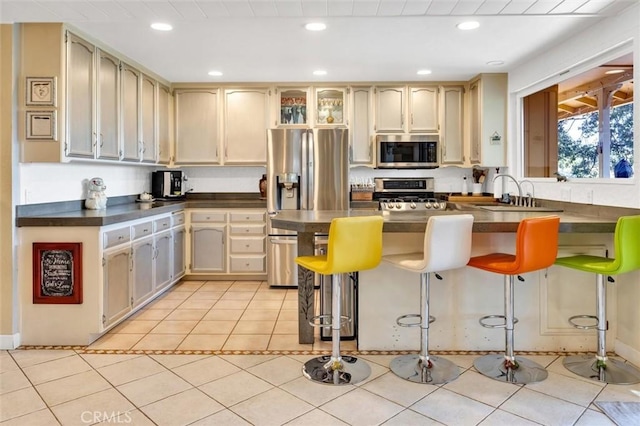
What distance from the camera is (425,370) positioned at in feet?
8.72

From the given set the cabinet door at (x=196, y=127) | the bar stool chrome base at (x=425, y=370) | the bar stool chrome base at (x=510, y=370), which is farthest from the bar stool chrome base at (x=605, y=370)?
the cabinet door at (x=196, y=127)

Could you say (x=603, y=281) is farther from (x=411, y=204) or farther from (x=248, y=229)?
(x=248, y=229)

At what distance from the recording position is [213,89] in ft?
17.5

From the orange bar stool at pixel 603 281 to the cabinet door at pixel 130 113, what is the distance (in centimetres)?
381

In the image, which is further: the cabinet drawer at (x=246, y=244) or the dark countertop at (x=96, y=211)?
the cabinet drawer at (x=246, y=244)

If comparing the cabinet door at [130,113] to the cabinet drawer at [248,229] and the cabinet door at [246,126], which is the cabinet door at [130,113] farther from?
the cabinet drawer at [248,229]

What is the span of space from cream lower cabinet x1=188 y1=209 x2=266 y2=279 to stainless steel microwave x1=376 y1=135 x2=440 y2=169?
1.60m

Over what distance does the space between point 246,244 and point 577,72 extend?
12.3 ft

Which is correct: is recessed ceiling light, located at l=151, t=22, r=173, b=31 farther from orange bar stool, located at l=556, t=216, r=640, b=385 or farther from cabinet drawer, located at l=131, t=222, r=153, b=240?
orange bar stool, located at l=556, t=216, r=640, b=385

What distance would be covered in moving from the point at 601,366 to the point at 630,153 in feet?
4.86

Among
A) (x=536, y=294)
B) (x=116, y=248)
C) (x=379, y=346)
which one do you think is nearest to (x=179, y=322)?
(x=116, y=248)

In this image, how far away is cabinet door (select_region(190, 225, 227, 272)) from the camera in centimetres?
522

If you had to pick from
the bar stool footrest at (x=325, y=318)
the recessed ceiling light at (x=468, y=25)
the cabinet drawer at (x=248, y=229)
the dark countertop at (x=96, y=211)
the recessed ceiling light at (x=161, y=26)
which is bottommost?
the bar stool footrest at (x=325, y=318)

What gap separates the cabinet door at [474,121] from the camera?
4.95m
